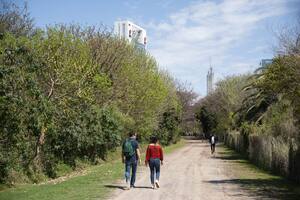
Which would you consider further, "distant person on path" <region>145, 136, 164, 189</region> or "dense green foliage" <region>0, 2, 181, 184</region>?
"dense green foliage" <region>0, 2, 181, 184</region>

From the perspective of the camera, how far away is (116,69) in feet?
139

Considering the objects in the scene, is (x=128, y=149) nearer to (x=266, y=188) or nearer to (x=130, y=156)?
(x=130, y=156)

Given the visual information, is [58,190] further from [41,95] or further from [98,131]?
[98,131]

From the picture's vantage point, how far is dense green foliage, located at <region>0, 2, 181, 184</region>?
20.8m

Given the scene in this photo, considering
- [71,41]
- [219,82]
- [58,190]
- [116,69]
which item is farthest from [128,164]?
[219,82]

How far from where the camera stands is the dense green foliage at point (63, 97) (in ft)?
68.2

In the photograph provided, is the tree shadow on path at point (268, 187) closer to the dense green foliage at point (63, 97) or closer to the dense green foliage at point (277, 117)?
the dense green foliage at point (277, 117)

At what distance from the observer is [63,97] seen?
88.9ft

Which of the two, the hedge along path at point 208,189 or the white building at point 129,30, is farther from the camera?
the white building at point 129,30

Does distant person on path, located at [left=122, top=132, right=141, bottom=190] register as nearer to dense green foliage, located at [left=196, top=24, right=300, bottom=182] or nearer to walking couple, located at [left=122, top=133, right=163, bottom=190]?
walking couple, located at [left=122, top=133, right=163, bottom=190]

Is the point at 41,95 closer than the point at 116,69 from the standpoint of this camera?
Yes

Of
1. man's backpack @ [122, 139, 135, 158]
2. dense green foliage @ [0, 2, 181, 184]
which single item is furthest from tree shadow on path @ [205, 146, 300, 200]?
dense green foliage @ [0, 2, 181, 184]

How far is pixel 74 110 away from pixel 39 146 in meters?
4.21

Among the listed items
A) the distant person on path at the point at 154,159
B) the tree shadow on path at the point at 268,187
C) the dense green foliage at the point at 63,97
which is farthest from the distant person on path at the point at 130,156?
the dense green foliage at the point at 63,97
